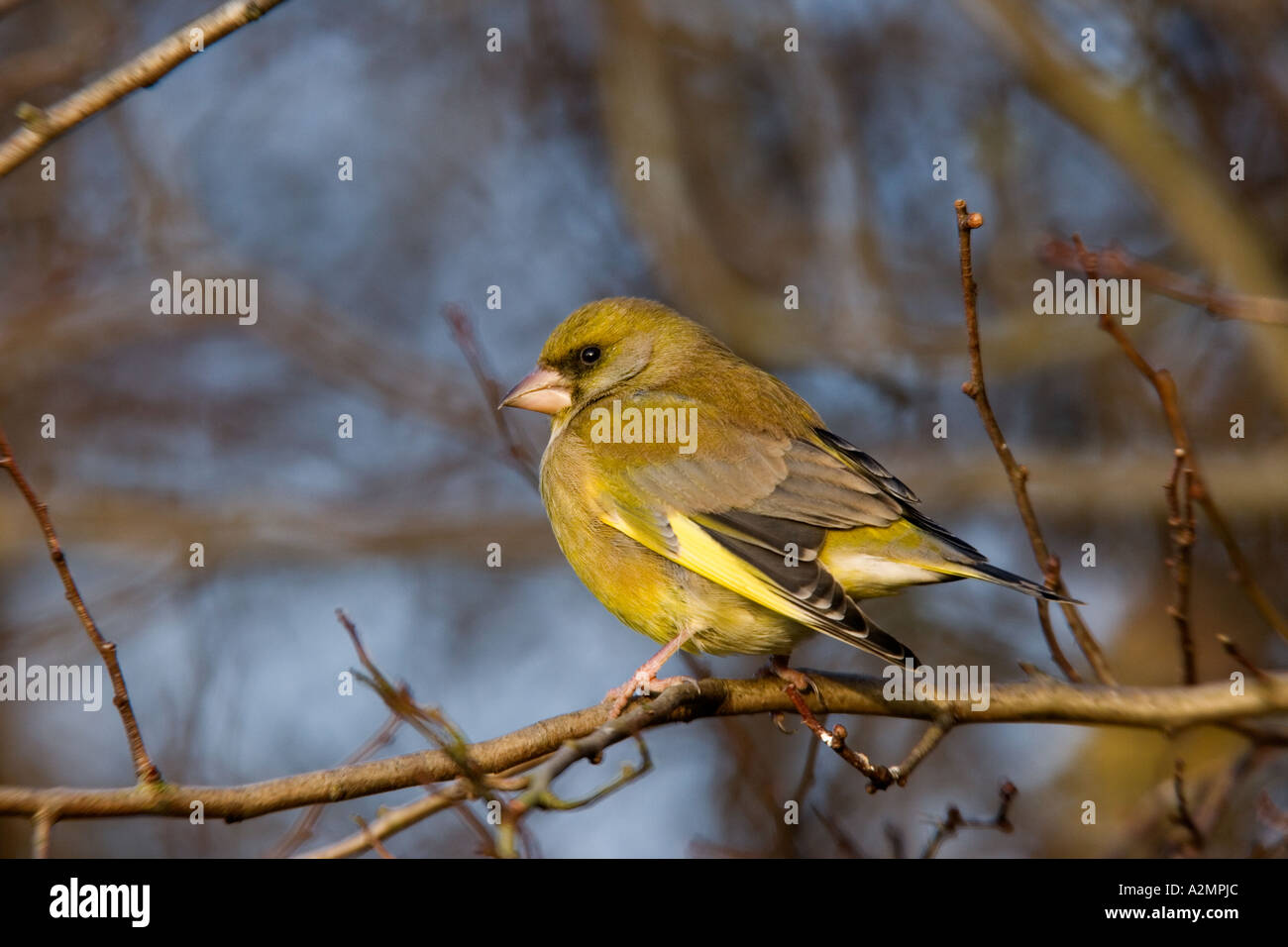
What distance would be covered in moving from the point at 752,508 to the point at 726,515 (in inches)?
3.9

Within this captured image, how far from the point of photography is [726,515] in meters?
4.63

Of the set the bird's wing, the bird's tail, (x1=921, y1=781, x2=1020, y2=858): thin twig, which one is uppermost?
the bird's wing

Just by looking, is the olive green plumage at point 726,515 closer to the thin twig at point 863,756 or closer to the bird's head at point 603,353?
the bird's head at point 603,353

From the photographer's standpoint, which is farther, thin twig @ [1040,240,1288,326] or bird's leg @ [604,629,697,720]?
bird's leg @ [604,629,697,720]

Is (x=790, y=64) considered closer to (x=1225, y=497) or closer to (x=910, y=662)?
(x=1225, y=497)

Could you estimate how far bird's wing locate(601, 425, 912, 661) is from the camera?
171 inches

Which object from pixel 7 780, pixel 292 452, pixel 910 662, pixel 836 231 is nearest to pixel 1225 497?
pixel 836 231

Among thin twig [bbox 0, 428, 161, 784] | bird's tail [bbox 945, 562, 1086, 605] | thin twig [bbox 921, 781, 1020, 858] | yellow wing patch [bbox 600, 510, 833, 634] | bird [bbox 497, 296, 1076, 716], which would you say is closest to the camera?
thin twig [bbox 0, 428, 161, 784]

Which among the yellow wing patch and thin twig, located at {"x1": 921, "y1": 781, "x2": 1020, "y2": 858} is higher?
the yellow wing patch

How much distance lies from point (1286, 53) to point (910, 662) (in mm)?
6344

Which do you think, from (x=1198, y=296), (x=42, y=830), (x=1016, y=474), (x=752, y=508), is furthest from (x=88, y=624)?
(x=1198, y=296)

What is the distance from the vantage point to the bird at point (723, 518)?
4.30m

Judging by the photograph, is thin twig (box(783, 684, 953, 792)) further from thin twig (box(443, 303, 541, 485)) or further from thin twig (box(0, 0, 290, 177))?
thin twig (box(0, 0, 290, 177))

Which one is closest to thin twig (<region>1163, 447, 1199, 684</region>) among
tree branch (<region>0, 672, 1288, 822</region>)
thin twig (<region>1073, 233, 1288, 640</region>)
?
→ thin twig (<region>1073, 233, 1288, 640</region>)
